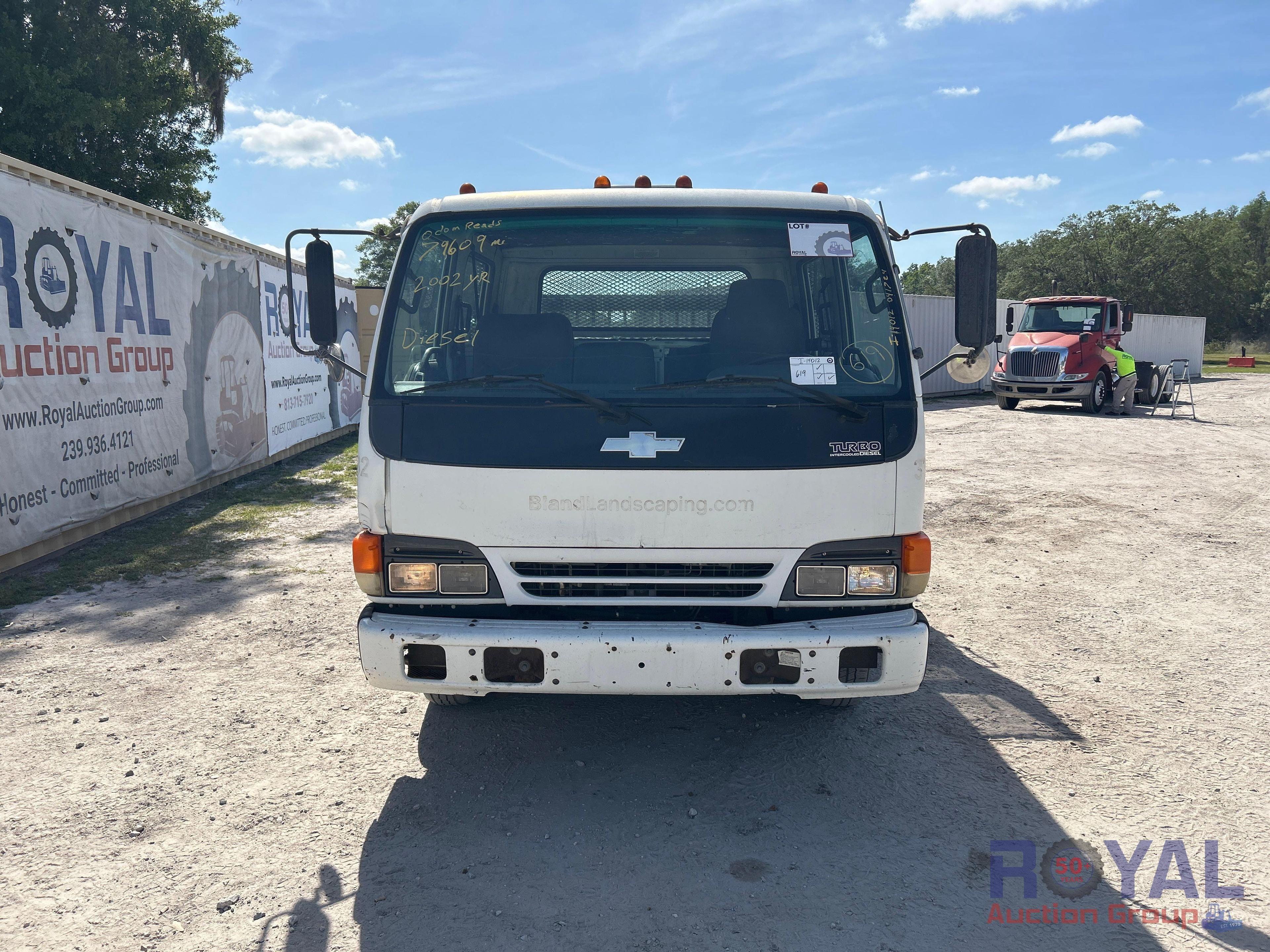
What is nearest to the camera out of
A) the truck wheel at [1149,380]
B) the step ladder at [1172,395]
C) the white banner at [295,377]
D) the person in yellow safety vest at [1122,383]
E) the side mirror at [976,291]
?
the side mirror at [976,291]

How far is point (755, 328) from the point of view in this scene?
3.35 meters

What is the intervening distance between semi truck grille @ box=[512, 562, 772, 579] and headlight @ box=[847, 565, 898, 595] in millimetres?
297

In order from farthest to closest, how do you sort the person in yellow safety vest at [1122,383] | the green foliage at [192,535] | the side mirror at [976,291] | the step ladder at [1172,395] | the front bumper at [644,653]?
1. the step ladder at [1172,395]
2. the person in yellow safety vest at [1122,383]
3. the green foliage at [192,535]
4. the side mirror at [976,291]
5. the front bumper at [644,653]

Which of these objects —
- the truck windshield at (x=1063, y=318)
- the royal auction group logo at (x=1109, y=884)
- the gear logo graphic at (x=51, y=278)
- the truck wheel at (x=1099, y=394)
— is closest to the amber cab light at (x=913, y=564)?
the royal auction group logo at (x=1109, y=884)

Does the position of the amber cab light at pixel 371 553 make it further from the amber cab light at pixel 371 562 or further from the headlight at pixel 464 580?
the headlight at pixel 464 580

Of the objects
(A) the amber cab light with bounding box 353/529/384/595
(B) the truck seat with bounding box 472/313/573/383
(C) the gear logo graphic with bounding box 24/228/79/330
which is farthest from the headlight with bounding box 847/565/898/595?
(C) the gear logo graphic with bounding box 24/228/79/330

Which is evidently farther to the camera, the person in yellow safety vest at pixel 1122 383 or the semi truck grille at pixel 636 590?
the person in yellow safety vest at pixel 1122 383

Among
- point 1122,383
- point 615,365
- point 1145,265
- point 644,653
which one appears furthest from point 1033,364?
point 1145,265

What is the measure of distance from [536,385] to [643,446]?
449 millimetres

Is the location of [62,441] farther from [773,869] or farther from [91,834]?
[773,869]

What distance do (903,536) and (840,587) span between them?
292mm

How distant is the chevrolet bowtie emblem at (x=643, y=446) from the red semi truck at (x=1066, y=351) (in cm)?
1752

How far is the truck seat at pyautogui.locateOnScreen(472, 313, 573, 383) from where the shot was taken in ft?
10.6

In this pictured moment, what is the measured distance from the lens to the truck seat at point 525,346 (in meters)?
3.23
